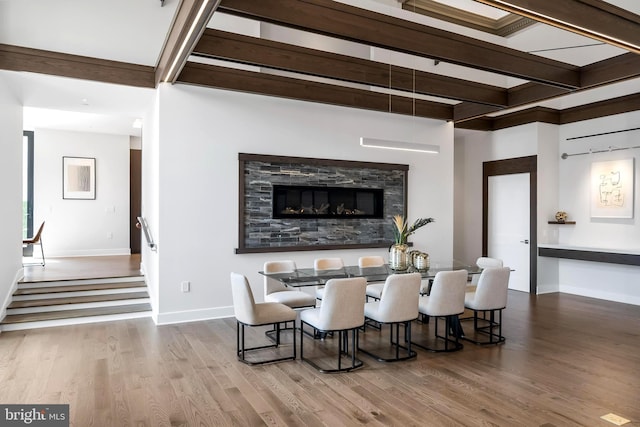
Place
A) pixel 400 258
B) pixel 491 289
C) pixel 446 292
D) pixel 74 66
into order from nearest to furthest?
pixel 446 292, pixel 491 289, pixel 400 258, pixel 74 66

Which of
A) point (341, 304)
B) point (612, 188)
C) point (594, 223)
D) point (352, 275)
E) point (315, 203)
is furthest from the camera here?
point (594, 223)

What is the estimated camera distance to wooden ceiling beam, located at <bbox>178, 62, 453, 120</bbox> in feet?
16.8

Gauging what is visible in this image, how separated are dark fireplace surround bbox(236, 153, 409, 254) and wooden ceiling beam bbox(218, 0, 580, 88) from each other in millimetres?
2390

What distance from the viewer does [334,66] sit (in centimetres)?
492

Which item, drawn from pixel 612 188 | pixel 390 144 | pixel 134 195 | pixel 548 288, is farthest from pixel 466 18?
pixel 134 195

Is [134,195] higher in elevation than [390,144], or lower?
lower

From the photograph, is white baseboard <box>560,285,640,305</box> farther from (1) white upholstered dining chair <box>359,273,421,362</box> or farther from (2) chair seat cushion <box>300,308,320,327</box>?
(2) chair seat cushion <box>300,308,320,327</box>

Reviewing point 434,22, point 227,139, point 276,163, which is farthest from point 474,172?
point 227,139

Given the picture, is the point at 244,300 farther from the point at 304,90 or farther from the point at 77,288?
the point at 77,288

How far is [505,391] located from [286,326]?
2.53 m

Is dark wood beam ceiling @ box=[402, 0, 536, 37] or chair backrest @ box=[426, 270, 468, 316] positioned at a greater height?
dark wood beam ceiling @ box=[402, 0, 536, 37]

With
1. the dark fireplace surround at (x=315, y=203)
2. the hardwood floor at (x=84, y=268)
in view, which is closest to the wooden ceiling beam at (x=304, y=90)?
the dark fireplace surround at (x=315, y=203)

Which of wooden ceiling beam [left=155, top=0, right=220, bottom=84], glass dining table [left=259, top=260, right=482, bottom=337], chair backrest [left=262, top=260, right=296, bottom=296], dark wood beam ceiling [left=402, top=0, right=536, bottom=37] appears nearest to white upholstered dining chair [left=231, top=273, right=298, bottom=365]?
glass dining table [left=259, top=260, right=482, bottom=337]

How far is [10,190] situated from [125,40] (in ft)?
8.36
